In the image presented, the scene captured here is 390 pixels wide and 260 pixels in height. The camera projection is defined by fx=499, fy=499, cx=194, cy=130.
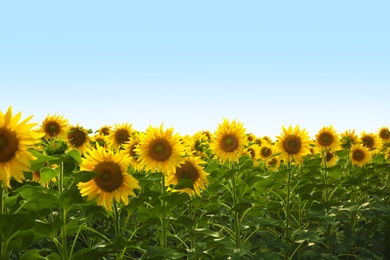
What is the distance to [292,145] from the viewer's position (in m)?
7.14

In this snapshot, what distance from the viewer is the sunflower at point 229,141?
655 centimetres

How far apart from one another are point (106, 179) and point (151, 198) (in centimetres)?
200

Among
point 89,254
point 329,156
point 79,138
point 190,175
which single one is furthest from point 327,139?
point 89,254

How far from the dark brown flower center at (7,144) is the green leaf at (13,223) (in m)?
0.36

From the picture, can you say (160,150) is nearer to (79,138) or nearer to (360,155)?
(79,138)

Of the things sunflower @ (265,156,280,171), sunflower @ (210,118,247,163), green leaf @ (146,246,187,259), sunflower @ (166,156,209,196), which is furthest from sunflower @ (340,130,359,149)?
green leaf @ (146,246,187,259)

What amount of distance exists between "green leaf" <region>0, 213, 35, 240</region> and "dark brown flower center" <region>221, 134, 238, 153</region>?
3.60 m

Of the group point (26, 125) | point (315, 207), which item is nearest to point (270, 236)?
point (315, 207)

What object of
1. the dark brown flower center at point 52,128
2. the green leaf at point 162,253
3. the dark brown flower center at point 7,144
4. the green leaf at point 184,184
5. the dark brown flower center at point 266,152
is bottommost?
the green leaf at point 162,253

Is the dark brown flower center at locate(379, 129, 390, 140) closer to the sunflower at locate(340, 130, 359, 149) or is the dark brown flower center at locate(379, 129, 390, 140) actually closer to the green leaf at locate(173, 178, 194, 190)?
the sunflower at locate(340, 130, 359, 149)

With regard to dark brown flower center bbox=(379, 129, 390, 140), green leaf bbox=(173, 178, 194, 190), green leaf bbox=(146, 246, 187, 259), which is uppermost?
dark brown flower center bbox=(379, 129, 390, 140)

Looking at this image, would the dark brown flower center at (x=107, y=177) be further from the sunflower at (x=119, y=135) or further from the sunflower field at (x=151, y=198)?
the sunflower at (x=119, y=135)

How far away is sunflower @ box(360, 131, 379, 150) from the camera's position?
1054cm

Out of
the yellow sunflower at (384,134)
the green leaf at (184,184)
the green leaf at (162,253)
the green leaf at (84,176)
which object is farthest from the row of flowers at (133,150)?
the yellow sunflower at (384,134)
